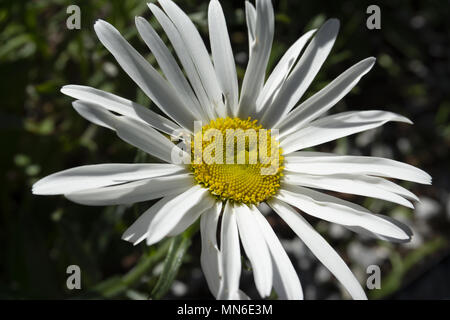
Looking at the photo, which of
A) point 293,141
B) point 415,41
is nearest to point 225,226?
point 293,141

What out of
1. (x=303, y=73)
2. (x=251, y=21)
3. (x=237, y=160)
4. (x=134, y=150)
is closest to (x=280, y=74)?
(x=303, y=73)

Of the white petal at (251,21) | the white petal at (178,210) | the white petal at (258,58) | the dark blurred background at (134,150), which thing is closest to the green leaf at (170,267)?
the dark blurred background at (134,150)

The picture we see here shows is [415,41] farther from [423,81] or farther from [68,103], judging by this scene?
[68,103]

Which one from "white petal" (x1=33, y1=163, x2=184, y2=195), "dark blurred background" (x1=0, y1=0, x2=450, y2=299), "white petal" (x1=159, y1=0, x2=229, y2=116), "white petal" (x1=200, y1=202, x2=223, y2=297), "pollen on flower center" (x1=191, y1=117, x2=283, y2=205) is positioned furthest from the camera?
"dark blurred background" (x1=0, y1=0, x2=450, y2=299)

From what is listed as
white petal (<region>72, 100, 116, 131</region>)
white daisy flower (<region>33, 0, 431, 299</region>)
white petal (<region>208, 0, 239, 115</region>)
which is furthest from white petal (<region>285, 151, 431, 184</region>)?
white petal (<region>72, 100, 116, 131</region>)

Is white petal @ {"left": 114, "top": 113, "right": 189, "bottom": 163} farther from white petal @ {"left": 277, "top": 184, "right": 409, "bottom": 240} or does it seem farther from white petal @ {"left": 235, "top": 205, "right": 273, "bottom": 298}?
white petal @ {"left": 277, "top": 184, "right": 409, "bottom": 240}
